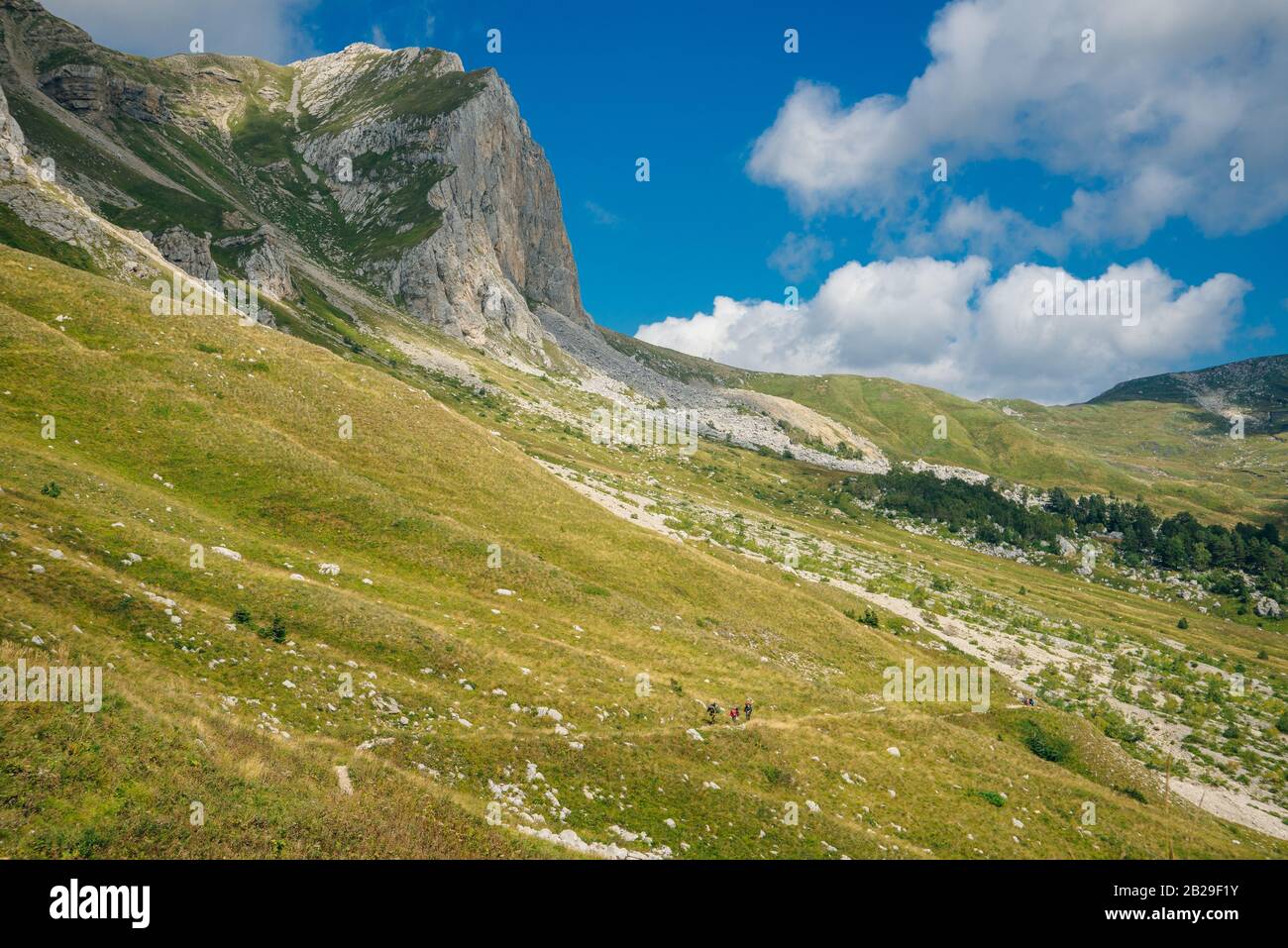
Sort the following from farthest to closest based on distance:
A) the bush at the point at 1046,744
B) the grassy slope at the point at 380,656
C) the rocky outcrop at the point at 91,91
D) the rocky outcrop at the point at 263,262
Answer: the rocky outcrop at the point at 91,91 < the rocky outcrop at the point at 263,262 < the bush at the point at 1046,744 < the grassy slope at the point at 380,656

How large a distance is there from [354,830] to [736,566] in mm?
44882

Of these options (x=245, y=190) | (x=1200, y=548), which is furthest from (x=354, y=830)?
(x=245, y=190)

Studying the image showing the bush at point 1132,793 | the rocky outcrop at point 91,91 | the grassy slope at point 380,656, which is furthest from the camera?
the rocky outcrop at point 91,91

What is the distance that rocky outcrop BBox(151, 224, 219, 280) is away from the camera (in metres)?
107

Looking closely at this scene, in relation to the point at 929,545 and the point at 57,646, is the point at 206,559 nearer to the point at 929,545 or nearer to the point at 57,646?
the point at 57,646

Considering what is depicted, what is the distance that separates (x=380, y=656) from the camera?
78.8 feet

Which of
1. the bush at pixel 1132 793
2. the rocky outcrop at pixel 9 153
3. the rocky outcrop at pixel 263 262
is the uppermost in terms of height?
the rocky outcrop at pixel 263 262

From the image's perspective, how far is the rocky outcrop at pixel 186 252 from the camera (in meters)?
107

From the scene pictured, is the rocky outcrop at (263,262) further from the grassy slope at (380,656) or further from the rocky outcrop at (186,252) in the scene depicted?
the grassy slope at (380,656)

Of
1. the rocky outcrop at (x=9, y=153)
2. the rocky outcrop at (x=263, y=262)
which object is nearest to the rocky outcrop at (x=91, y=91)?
the rocky outcrop at (x=263, y=262)

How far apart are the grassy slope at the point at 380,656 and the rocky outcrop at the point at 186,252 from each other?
239 feet

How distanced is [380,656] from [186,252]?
4673 inches

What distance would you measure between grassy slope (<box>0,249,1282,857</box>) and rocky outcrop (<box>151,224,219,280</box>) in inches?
2871

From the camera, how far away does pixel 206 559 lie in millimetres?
25281
